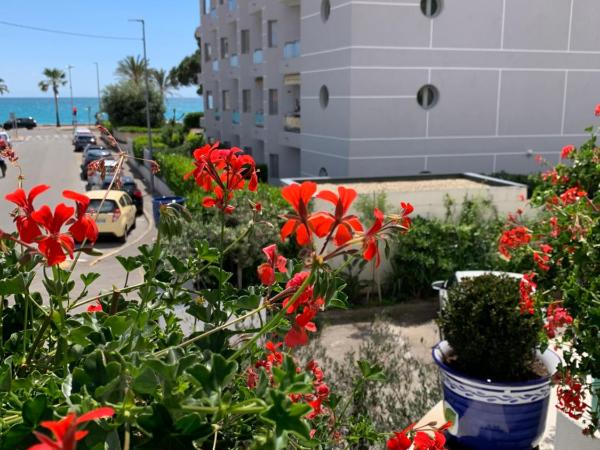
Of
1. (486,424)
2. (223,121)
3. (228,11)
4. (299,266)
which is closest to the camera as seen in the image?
(299,266)

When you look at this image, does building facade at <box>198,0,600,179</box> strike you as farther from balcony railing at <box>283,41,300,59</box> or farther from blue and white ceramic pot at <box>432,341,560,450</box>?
blue and white ceramic pot at <box>432,341,560,450</box>

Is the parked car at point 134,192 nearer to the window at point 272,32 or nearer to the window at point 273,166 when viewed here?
the window at point 273,166

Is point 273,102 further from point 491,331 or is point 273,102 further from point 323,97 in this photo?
point 491,331

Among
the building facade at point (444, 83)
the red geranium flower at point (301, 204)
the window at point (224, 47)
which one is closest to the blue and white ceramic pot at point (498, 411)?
the red geranium flower at point (301, 204)

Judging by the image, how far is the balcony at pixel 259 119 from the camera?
28.0 m

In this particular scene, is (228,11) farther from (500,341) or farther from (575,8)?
(500,341)

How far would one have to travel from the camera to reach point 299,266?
5.74ft

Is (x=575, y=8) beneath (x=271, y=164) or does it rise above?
above

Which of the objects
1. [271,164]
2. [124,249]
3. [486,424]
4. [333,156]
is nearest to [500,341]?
[486,424]

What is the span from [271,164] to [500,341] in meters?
22.7

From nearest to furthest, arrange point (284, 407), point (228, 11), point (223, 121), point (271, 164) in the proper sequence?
point (284, 407) → point (271, 164) → point (228, 11) → point (223, 121)

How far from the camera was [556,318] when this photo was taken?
3938mm

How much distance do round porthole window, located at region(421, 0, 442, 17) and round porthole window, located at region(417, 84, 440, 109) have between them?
2127mm

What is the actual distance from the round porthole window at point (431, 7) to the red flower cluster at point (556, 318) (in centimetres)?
1578
